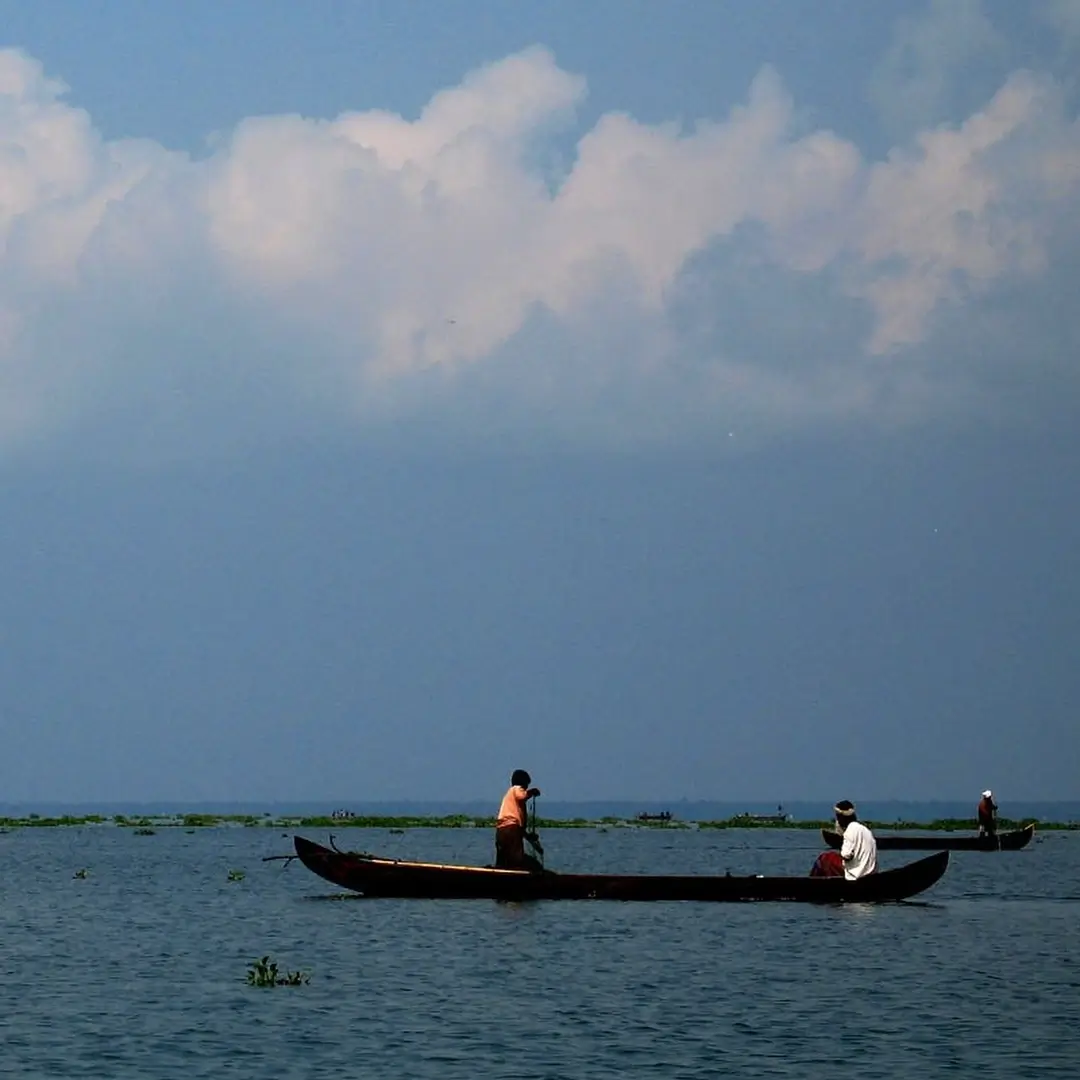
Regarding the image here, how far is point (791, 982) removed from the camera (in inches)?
1267

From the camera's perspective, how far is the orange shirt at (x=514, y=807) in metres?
42.2

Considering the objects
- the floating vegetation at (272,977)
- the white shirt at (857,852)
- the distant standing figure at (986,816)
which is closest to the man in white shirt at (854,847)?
the white shirt at (857,852)

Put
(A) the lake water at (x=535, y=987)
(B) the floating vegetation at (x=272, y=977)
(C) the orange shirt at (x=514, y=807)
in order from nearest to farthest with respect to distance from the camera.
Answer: (A) the lake water at (x=535, y=987), (B) the floating vegetation at (x=272, y=977), (C) the orange shirt at (x=514, y=807)

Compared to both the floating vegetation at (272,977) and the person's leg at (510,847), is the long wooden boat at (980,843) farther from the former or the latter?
the floating vegetation at (272,977)

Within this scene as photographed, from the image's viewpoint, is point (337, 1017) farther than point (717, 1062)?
Yes

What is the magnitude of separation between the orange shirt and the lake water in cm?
211

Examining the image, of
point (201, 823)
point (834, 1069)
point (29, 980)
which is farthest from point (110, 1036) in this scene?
point (201, 823)

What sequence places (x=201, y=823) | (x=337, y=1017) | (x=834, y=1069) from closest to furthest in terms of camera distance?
(x=834, y=1069)
(x=337, y=1017)
(x=201, y=823)

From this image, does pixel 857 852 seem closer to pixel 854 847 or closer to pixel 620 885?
pixel 854 847

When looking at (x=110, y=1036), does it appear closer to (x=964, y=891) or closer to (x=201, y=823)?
(x=964, y=891)

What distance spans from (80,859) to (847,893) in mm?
43907

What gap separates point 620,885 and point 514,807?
3.35 m

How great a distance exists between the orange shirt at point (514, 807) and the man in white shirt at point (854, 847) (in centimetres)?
657

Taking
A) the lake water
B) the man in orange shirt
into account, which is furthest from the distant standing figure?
the man in orange shirt
